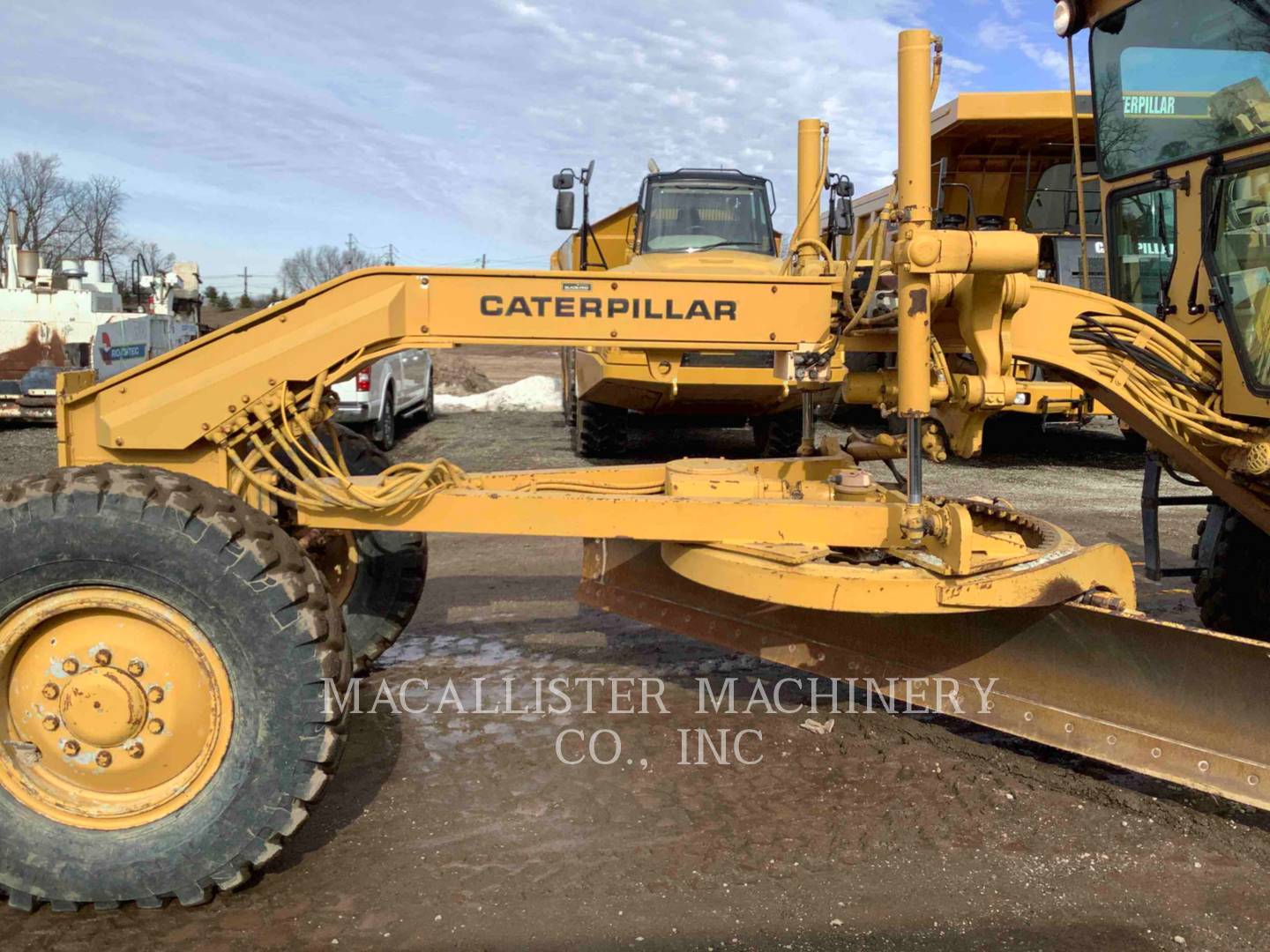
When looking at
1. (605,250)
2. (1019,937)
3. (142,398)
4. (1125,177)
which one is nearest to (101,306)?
(605,250)

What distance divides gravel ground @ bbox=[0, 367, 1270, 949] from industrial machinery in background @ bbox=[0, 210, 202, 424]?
985cm

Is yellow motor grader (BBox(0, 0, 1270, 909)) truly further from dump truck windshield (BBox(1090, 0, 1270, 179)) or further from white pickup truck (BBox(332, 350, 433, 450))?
white pickup truck (BBox(332, 350, 433, 450))

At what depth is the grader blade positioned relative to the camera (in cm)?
321

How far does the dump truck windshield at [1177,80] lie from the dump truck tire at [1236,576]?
5.14 feet

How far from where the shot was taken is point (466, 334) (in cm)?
342

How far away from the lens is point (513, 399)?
18656 mm

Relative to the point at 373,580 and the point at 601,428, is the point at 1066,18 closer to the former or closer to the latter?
the point at 373,580

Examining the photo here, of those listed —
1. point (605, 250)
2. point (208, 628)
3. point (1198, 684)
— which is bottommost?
point (1198, 684)

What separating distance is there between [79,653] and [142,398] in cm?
83

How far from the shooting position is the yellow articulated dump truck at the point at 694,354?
9531 mm

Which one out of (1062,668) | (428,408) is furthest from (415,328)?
(428,408)

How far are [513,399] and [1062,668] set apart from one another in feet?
51.5

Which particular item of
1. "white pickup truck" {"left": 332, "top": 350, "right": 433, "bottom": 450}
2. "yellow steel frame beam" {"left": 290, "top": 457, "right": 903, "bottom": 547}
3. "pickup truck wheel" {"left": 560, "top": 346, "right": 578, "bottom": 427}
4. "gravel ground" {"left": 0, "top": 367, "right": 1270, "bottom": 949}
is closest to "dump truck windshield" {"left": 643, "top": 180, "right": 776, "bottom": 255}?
"pickup truck wheel" {"left": 560, "top": 346, "right": 578, "bottom": 427}

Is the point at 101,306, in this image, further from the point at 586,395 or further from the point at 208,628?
the point at 208,628
